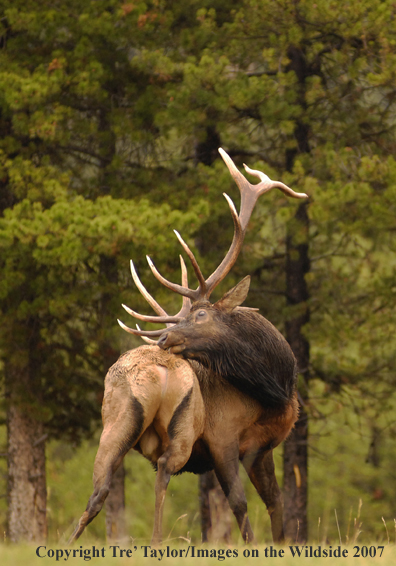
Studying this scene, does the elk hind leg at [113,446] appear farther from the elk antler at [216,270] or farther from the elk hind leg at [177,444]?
the elk antler at [216,270]

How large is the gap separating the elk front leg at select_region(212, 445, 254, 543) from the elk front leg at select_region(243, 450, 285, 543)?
17.6 inches

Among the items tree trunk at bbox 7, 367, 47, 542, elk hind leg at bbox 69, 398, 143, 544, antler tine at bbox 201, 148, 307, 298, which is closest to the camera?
elk hind leg at bbox 69, 398, 143, 544

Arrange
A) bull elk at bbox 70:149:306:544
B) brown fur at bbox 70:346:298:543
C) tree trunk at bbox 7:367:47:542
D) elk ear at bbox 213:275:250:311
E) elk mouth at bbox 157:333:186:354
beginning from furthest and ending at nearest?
tree trunk at bbox 7:367:47:542 → elk ear at bbox 213:275:250:311 → elk mouth at bbox 157:333:186:354 → bull elk at bbox 70:149:306:544 → brown fur at bbox 70:346:298:543

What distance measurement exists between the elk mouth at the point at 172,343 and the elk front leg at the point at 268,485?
1.25 meters

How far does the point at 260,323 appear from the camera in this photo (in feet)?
20.1

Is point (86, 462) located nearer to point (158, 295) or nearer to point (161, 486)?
point (158, 295)

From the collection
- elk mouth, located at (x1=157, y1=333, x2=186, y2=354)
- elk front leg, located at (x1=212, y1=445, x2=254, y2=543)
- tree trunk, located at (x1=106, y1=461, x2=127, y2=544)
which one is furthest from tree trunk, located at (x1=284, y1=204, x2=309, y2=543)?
elk mouth, located at (x1=157, y1=333, x2=186, y2=354)

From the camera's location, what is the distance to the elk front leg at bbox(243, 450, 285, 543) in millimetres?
6250

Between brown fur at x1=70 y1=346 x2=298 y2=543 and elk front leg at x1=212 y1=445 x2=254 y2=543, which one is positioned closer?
brown fur at x1=70 y1=346 x2=298 y2=543

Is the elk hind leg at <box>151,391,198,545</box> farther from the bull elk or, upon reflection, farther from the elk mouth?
the elk mouth

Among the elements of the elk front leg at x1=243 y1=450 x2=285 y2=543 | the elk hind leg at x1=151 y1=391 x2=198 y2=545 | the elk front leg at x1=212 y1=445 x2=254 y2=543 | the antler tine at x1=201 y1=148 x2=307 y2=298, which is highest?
the antler tine at x1=201 y1=148 x2=307 y2=298

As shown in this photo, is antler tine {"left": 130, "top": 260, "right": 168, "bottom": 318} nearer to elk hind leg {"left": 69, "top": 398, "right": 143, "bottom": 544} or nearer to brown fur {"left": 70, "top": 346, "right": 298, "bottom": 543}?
brown fur {"left": 70, "top": 346, "right": 298, "bottom": 543}

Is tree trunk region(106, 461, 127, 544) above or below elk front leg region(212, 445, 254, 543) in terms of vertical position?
below

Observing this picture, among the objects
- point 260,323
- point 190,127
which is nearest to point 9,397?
point 190,127
